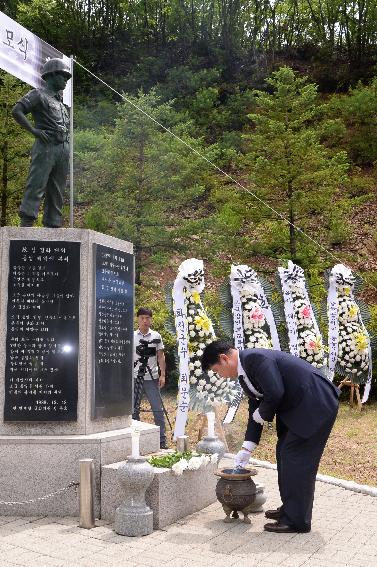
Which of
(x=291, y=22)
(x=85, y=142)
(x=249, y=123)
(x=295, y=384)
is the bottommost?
(x=295, y=384)

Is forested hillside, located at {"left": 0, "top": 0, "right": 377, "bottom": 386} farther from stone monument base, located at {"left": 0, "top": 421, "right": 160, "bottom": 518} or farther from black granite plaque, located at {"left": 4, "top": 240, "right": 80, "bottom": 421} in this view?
stone monument base, located at {"left": 0, "top": 421, "right": 160, "bottom": 518}

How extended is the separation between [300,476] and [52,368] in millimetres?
2281

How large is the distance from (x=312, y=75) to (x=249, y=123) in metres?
5.78

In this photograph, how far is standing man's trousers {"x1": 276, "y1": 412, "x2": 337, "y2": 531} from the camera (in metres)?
4.64

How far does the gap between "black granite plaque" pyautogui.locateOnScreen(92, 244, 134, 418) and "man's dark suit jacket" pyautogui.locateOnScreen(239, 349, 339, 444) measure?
1.45 m

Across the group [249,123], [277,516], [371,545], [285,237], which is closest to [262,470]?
[277,516]

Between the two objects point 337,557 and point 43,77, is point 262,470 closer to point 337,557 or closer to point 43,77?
point 337,557

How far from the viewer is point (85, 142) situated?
23.9 metres

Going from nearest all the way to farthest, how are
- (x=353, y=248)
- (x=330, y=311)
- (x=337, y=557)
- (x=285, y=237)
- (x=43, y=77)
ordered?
1. (x=337, y=557)
2. (x=43, y=77)
3. (x=330, y=311)
4. (x=285, y=237)
5. (x=353, y=248)

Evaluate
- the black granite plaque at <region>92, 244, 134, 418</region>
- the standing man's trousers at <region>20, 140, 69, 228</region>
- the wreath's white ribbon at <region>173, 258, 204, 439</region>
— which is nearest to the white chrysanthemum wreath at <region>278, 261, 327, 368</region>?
the wreath's white ribbon at <region>173, 258, 204, 439</region>

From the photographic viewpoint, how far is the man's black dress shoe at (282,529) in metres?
4.66

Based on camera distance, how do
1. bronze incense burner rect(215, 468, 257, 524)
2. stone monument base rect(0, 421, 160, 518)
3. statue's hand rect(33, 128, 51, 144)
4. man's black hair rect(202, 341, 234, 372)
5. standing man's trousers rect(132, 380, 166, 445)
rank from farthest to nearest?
standing man's trousers rect(132, 380, 166, 445)
statue's hand rect(33, 128, 51, 144)
stone monument base rect(0, 421, 160, 518)
bronze incense burner rect(215, 468, 257, 524)
man's black hair rect(202, 341, 234, 372)

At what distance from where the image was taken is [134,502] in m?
4.66

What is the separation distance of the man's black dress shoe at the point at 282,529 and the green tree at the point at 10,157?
14972 mm
